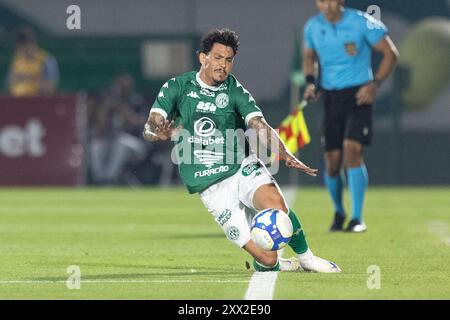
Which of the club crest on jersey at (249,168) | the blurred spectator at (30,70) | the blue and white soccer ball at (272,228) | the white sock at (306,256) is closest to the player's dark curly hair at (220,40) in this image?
the club crest on jersey at (249,168)

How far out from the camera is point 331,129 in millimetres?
15148

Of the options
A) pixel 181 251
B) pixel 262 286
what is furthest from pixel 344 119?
pixel 262 286

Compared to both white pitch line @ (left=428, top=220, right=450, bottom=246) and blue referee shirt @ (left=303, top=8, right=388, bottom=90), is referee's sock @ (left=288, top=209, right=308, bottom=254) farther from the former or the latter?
blue referee shirt @ (left=303, top=8, right=388, bottom=90)

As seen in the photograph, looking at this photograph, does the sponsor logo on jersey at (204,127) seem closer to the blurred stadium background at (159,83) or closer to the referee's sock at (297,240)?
the referee's sock at (297,240)

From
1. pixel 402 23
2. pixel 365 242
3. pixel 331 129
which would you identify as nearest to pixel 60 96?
pixel 402 23

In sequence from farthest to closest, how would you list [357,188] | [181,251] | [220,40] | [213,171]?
[357,188] → [181,251] → [213,171] → [220,40]

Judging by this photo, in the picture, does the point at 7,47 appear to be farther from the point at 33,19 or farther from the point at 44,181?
the point at 44,181

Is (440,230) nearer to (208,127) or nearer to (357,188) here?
(357,188)

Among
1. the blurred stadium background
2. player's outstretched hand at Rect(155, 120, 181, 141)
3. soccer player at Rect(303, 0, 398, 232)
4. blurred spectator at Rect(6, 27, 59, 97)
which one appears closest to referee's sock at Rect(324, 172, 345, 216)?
soccer player at Rect(303, 0, 398, 232)

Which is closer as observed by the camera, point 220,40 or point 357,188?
point 220,40

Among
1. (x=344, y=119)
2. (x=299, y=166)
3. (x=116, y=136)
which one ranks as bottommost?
(x=116, y=136)

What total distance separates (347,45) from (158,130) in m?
5.47

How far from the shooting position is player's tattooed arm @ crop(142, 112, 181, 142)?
9.80 metres

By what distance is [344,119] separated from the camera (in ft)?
49.4
